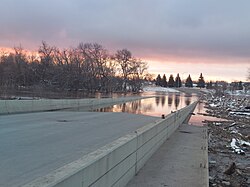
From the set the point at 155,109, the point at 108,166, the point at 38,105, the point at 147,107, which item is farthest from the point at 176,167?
the point at 147,107

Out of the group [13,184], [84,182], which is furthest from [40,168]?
[84,182]

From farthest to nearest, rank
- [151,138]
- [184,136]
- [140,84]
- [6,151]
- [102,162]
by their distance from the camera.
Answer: [140,84] < [184,136] < [151,138] < [6,151] < [102,162]

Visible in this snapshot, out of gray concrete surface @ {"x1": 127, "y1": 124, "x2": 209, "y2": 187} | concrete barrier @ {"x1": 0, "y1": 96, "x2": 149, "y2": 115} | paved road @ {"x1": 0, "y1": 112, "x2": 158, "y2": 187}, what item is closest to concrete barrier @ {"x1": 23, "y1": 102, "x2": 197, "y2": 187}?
gray concrete surface @ {"x1": 127, "y1": 124, "x2": 209, "y2": 187}

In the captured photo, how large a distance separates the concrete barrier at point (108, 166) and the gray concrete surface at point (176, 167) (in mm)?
299

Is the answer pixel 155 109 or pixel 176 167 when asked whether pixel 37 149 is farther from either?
pixel 155 109

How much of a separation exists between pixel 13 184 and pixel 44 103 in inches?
920

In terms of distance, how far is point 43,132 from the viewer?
1540 cm

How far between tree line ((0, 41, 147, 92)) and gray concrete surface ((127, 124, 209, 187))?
8397 cm

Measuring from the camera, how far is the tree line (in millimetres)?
103000

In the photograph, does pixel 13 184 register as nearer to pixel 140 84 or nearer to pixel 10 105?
pixel 10 105

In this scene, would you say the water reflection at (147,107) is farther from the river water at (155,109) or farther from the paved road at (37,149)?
the paved road at (37,149)

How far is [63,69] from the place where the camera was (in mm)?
107812

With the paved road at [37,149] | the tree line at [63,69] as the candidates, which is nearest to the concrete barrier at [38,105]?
the paved road at [37,149]

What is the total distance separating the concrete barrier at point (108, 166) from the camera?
16.1ft
